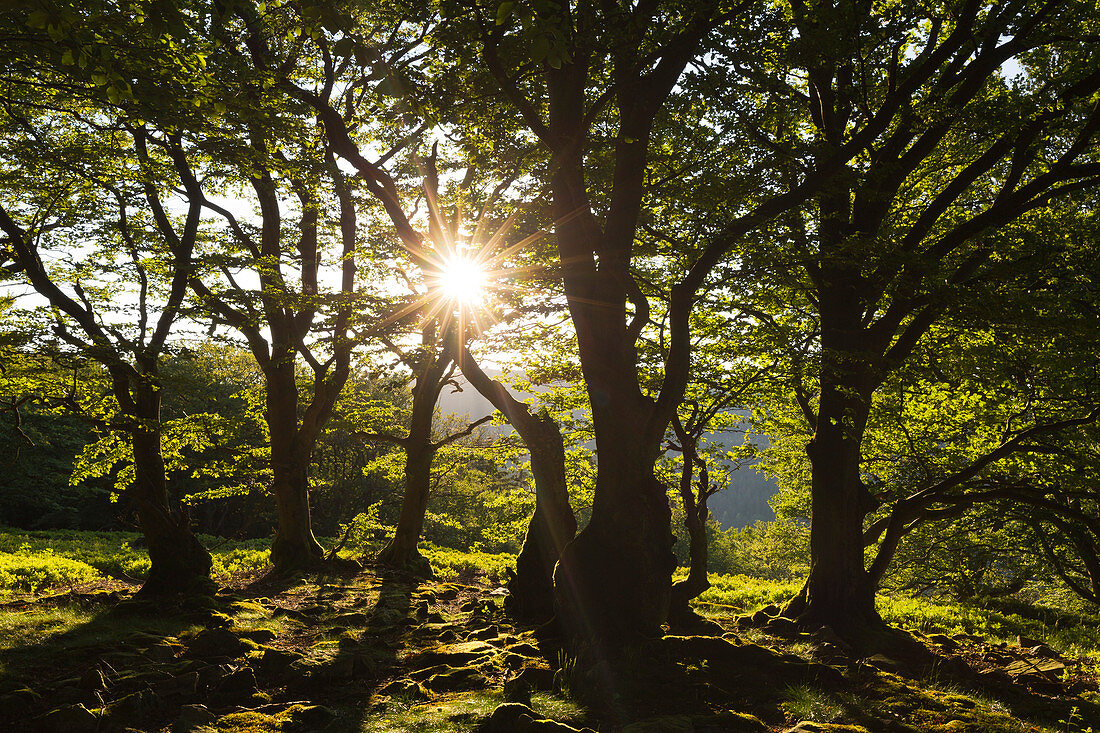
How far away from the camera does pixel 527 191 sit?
12656mm

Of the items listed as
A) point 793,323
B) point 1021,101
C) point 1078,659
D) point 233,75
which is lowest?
point 1078,659

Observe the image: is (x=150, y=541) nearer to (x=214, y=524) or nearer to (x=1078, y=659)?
(x=1078, y=659)

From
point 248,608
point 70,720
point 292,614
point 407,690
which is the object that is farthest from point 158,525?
point 407,690

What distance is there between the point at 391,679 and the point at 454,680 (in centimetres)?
96

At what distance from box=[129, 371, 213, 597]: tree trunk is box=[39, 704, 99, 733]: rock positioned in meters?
6.09

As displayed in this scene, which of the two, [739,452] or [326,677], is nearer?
[326,677]

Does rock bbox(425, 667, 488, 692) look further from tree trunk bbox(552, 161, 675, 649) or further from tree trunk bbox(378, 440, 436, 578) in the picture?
tree trunk bbox(378, 440, 436, 578)

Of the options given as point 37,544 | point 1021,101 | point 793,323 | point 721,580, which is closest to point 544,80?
point 1021,101

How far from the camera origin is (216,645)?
8.11 m

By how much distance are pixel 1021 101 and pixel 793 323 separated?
636 centimetres

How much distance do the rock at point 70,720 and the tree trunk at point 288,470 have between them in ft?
37.4

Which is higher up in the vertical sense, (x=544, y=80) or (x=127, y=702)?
(x=544, y=80)

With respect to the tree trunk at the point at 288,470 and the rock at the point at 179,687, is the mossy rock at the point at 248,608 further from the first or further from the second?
the tree trunk at the point at 288,470

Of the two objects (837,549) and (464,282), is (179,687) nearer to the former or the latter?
(464,282)
